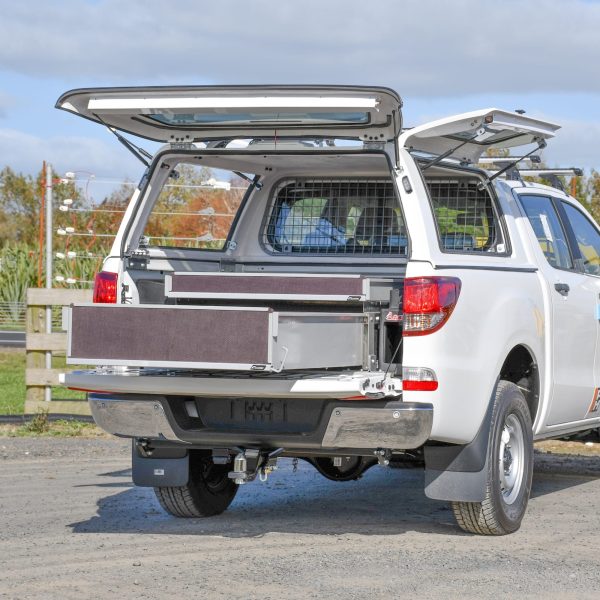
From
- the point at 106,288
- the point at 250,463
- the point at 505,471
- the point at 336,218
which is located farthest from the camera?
the point at 336,218

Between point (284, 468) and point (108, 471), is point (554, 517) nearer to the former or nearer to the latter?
point (284, 468)

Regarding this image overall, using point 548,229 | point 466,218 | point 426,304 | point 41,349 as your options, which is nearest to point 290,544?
point 426,304

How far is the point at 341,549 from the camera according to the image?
22.6 feet

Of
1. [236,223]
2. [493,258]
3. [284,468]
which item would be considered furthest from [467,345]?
[284,468]

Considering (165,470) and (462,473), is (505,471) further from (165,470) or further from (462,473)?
(165,470)

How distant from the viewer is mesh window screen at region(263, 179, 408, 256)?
8445mm

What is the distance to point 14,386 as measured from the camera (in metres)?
17.4

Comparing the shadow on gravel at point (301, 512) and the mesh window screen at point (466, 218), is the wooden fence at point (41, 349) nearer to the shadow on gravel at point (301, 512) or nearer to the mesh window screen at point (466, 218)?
the shadow on gravel at point (301, 512)

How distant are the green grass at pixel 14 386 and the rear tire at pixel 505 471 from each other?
7.51 meters

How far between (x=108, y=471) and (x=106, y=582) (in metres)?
4.10

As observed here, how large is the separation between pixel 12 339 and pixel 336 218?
18.1 metres

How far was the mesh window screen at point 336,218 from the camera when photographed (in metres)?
8.45

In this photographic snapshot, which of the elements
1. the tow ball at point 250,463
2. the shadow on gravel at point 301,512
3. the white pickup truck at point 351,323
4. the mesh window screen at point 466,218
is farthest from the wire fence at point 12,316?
the tow ball at point 250,463

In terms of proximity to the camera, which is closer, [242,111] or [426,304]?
[426,304]
